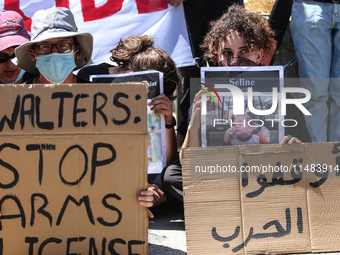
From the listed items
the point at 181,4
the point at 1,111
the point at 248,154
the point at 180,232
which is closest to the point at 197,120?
the point at 248,154

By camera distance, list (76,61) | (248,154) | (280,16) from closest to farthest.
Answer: (248,154), (76,61), (280,16)

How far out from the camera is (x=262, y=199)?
174 cm

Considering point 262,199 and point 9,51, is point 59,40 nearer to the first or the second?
point 9,51

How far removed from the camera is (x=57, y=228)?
1605 millimetres

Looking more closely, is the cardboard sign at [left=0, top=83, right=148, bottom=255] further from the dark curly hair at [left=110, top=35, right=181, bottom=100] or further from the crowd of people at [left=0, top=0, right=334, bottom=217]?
the dark curly hair at [left=110, top=35, right=181, bottom=100]

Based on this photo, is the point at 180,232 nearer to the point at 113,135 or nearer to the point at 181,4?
the point at 113,135

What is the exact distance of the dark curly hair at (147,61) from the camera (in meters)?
2.34

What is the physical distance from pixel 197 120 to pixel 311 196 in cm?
75

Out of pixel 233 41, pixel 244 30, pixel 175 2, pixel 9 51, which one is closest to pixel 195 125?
pixel 233 41

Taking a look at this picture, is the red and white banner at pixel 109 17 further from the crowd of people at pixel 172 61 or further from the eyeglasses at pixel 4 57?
the eyeglasses at pixel 4 57

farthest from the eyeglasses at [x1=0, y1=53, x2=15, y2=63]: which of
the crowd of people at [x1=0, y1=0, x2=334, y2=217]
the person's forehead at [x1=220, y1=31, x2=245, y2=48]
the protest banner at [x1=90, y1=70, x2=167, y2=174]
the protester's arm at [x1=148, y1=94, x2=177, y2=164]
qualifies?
the person's forehead at [x1=220, y1=31, x2=245, y2=48]

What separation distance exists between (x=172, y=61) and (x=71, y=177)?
1153mm

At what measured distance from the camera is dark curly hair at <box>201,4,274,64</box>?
2418 mm

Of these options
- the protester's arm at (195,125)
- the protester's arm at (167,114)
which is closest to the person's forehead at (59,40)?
the protester's arm at (167,114)
